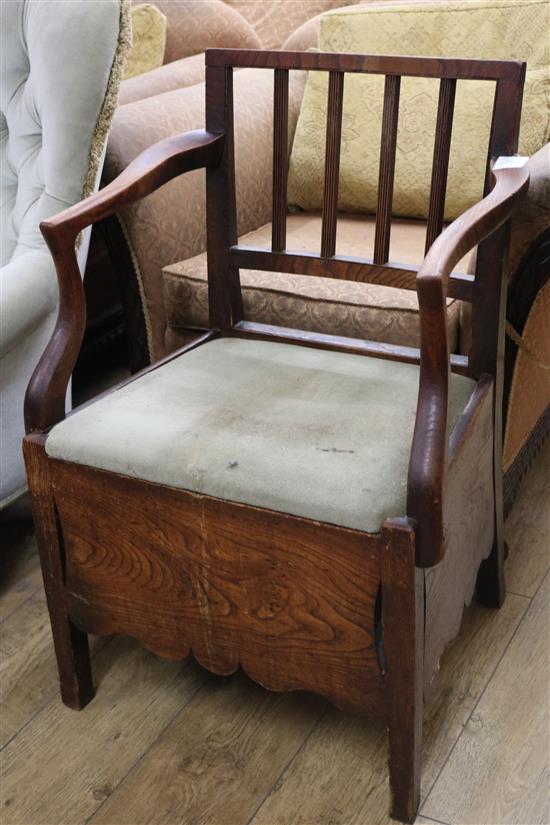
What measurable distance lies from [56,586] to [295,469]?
0.42 metres

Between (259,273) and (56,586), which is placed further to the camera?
(259,273)

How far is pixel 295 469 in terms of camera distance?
3.33ft

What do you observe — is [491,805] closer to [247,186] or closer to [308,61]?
[308,61]

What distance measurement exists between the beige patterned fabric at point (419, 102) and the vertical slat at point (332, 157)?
1.49 ft

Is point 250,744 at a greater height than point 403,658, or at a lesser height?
lesser

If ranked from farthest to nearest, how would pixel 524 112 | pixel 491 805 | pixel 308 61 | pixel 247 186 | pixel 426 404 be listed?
pixel 247 186 < pixel 524 112 < pixel 308 61 < pixel 491 805 < pixel 426 404

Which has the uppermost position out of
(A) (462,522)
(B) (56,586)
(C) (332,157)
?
(C) (332,157)

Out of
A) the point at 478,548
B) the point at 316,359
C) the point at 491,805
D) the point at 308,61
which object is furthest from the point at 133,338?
the point at 491,805

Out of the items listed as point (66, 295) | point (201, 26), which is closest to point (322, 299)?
point (66, 295)

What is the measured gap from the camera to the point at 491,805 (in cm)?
114

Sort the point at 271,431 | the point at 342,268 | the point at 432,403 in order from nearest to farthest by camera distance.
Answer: the point at 432,403
the point at 271,431
the point at 342,268

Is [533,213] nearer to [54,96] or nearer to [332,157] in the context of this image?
[332,157]

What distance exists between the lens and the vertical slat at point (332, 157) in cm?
126

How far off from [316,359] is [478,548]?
0.34 meters
